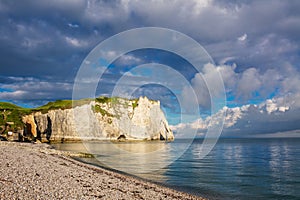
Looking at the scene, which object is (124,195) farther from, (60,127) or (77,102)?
(77,102)

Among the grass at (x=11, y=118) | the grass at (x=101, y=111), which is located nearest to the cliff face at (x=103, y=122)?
the grass at (x=101, y=111)

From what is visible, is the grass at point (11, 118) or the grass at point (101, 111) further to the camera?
the grass at point (101, 111)

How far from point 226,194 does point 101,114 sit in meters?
133

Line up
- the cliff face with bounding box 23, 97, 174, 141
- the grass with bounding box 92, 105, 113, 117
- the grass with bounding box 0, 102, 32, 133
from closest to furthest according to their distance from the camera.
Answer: the grass with bounding box 0, 102, 32, 133, the cliff face with bounding box 23, 97, 174, 141, the grass with bounding box 92, 105, 113, 117

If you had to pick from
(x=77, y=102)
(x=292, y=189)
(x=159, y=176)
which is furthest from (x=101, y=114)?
(x=292, y=189)

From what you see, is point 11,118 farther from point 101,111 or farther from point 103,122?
point 101,111

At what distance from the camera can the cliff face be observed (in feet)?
408

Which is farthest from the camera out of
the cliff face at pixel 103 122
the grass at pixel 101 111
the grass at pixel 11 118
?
the grass at pixel 101 111

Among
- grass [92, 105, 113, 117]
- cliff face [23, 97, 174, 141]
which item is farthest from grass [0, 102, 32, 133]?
grass [92, 105, 113, 117]

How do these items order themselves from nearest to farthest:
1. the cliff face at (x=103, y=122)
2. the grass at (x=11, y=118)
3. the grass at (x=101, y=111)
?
1. the grass at (x=11, y=118)
2. the cliff face at (x=103, y=122)
3. the grass at (x=101, y=111)

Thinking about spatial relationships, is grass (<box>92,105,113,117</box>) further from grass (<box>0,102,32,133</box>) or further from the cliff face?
grass (<box>0,102,32,133</box>)

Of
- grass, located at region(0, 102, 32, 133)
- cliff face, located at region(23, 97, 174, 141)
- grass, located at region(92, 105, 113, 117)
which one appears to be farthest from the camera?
grass, located at region(92, 105, 113, 117)

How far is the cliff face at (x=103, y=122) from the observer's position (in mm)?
124375

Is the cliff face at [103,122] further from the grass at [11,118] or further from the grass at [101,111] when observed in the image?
the grass at [11,118]
